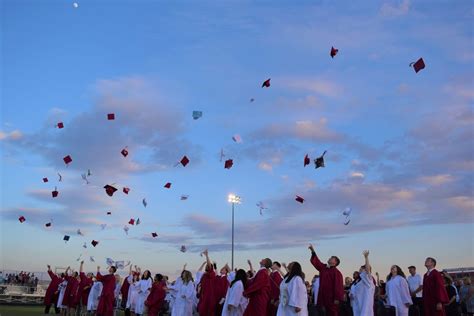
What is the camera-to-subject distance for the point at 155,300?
60.4 ft

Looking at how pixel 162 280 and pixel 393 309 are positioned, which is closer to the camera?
pixel 393 309

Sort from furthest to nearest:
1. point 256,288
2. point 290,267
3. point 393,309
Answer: point 393,309
point 256,288
point 290,267

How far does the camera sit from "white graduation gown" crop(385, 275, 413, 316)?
1483 centimetres

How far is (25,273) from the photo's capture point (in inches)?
1799


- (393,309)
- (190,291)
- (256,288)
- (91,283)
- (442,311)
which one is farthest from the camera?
(91,283)

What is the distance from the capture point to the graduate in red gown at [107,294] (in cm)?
1942

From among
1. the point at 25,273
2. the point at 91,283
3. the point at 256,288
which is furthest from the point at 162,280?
the point at 25,273

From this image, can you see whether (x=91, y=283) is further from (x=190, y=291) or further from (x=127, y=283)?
(x=190, y=291)

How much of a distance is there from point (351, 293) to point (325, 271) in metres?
0.88

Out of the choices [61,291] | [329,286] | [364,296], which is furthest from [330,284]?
[61,291]

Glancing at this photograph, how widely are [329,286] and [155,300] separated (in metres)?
6.91

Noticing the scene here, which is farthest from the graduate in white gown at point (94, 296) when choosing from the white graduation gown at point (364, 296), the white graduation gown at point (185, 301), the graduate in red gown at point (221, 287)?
the white graduation gown at point (364, 296)

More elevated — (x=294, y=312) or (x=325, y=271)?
(x=325, y=271)

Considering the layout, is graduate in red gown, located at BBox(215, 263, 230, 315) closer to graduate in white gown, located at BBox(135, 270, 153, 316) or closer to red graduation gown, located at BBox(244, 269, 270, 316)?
red graduation gown, located at BBox(244, 269, 270, 316)
